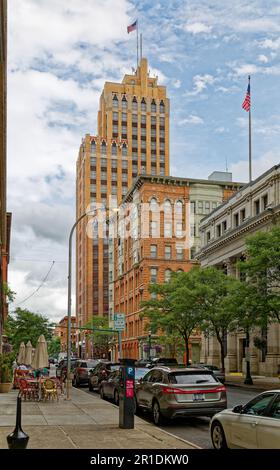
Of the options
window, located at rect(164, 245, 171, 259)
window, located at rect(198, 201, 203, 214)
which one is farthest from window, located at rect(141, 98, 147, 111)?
window, located at rect(164, 245, 171, 259)

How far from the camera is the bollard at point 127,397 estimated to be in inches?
609

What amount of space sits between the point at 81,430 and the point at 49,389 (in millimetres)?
9859

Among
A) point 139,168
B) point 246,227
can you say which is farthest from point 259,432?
point 139,168

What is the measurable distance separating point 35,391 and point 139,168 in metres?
123

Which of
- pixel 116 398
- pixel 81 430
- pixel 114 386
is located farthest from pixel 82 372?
pixel 81 430

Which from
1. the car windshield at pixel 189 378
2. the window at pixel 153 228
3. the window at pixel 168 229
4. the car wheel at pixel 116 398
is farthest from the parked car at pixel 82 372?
the window at pixel 168 229

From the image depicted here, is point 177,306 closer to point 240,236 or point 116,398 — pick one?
point 240,236

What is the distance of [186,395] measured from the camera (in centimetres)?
1720

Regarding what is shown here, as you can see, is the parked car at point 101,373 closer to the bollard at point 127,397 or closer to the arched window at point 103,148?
the bollard at point 127,397

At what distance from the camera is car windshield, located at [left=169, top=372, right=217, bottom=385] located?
689 inches

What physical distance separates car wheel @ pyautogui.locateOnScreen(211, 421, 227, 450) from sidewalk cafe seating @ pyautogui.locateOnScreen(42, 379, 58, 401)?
1341 centimetres

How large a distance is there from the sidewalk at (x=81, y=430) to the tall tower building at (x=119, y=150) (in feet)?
411

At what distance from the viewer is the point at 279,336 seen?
172ft
